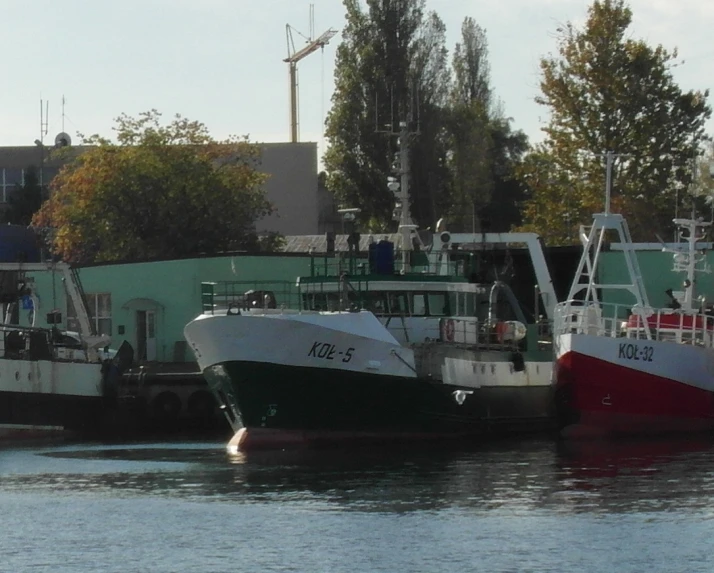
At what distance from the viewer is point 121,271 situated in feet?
176

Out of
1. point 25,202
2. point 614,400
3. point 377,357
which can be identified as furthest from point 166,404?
point 25,202

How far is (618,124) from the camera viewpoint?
62.0 meters

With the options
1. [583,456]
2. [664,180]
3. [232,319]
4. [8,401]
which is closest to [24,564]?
→ [232,319]

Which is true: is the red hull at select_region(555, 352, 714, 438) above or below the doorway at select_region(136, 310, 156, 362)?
below

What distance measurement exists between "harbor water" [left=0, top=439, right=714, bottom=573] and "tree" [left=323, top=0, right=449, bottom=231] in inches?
1534

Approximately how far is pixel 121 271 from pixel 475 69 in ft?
152

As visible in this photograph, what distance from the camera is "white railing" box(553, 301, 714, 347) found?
38688 mm

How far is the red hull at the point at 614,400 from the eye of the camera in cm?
3806

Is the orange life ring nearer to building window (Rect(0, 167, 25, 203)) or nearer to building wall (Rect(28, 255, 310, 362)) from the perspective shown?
building wall (Rect(28, 255, 310, 362))

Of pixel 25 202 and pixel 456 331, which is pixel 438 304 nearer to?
pixel 456 331

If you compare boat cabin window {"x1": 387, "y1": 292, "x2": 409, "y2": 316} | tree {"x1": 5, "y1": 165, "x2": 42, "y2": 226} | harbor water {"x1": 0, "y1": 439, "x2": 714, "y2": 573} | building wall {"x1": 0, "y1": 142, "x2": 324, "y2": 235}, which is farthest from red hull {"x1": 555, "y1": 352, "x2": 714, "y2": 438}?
tree {"x1": 5, "y1": 165, "x2": 42, "y2": 226}

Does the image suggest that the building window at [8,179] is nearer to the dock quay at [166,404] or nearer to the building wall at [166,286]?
the building wall at [166,286]

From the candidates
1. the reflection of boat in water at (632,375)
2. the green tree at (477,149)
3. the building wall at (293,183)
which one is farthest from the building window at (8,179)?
the reflection of boat in water at (632,375)

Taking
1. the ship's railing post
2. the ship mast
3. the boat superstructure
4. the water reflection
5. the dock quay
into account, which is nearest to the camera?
the water reflection
